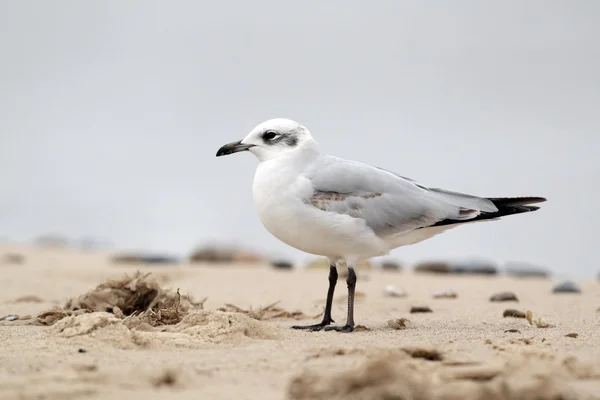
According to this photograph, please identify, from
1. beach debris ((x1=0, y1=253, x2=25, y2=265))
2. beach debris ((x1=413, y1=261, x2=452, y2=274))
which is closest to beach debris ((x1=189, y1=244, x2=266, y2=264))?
beach debris ((x1=0, y1=253, x2=25, y2=265))

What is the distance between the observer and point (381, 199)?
18.5 feet

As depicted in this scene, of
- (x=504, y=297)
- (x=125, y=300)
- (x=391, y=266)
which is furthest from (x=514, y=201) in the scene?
(x=391, y=266)

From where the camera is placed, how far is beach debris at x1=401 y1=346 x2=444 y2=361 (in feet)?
12.1

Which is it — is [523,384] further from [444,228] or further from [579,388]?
[444,228]

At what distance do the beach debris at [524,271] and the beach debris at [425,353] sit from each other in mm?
8403

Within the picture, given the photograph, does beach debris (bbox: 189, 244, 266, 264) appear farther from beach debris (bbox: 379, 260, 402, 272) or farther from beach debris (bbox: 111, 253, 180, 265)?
beach debris (bbox: 379, 260, 402, 272)

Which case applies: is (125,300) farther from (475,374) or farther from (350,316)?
(475,374)

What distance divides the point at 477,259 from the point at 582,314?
613 centimetres

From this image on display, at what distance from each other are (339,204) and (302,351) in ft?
5.49

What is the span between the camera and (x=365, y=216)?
550 centimetres

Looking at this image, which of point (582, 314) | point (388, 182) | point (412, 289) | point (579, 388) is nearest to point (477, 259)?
point (412, 289)

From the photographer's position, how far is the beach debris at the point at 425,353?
145 inches

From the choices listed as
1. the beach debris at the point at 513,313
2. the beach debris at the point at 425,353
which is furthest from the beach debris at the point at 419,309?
the beach debris at the point at 425,353

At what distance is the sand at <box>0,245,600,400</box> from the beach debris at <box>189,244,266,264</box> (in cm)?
582
